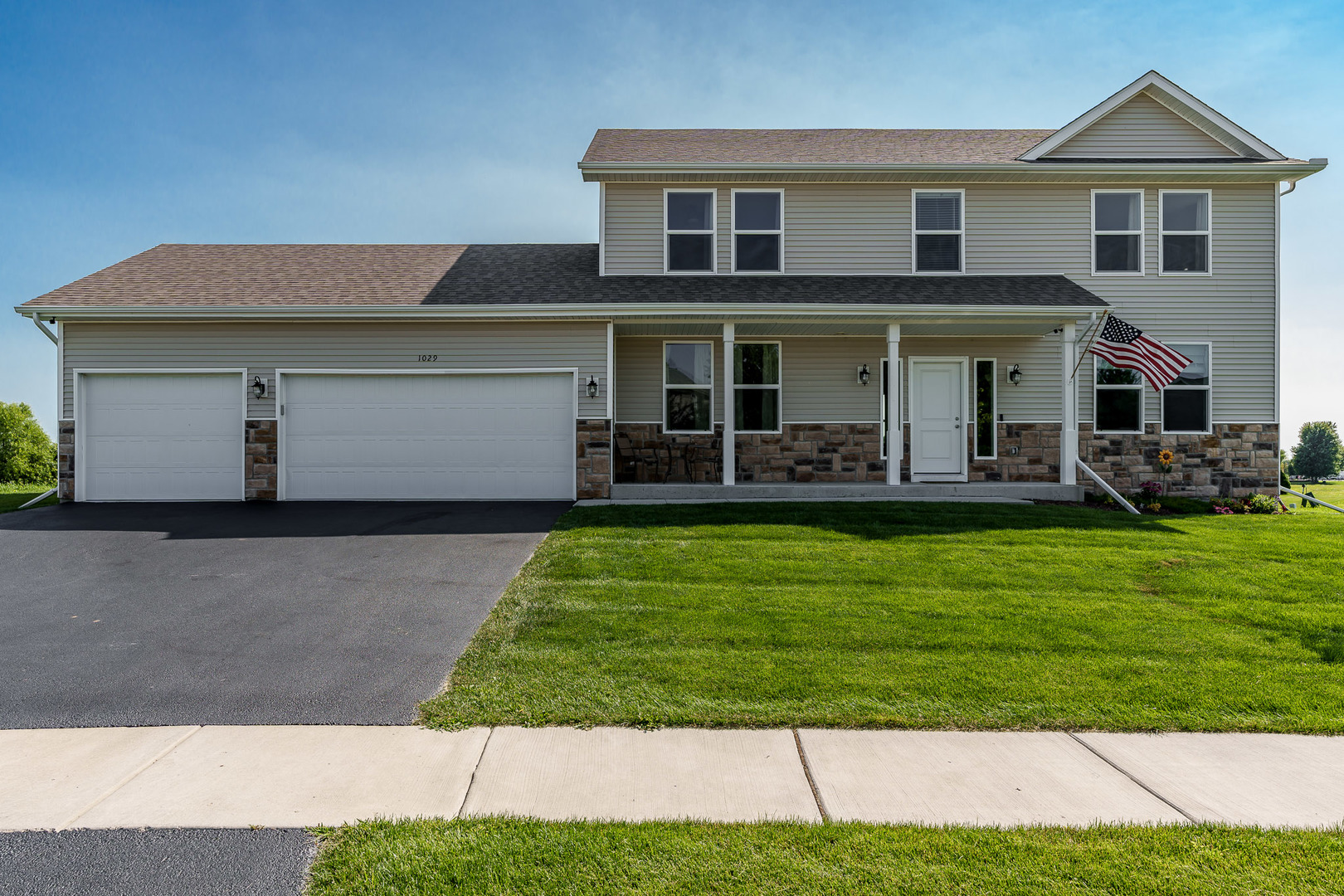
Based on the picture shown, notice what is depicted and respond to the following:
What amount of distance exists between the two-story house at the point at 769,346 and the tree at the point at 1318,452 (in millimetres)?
22462

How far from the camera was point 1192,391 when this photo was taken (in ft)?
39.9

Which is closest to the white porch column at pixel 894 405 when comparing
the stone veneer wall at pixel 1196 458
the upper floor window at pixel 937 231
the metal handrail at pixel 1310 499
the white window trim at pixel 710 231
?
the upper floor window at pixel 937 231

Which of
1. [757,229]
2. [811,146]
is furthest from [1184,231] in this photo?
[757,229]

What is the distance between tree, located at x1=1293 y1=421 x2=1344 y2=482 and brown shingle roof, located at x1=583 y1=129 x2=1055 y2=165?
24.4 metres

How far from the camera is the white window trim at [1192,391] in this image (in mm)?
12078

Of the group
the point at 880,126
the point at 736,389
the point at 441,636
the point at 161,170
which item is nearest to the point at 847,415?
the point at 736,389

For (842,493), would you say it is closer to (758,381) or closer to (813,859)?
(758,381)

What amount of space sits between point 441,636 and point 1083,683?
13.7ft

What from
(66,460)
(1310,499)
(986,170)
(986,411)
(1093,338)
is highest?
(986,170)

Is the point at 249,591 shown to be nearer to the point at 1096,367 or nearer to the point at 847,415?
the point at 847,415

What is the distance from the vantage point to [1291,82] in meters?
9.84

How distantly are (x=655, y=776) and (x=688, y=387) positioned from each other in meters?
9.65

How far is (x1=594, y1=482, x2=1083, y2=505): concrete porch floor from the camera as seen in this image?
10.6 metres

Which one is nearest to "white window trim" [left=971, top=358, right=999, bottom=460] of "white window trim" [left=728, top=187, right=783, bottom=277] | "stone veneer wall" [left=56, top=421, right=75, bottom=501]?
"white window trim" [left=728, top=187, right=783, bottom=277]
